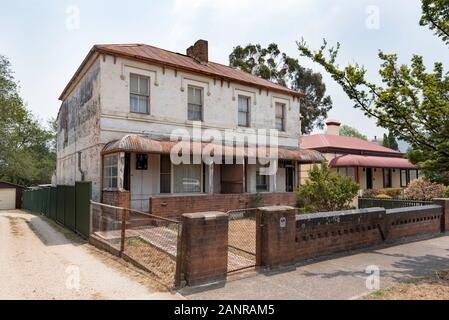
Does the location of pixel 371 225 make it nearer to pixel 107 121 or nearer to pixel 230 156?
pixel 230 156

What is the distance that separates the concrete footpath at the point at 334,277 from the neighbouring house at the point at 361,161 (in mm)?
15880

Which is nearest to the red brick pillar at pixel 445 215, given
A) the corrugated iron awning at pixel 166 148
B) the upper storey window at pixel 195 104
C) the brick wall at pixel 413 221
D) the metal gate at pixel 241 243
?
the brick wall at pixel 413 221

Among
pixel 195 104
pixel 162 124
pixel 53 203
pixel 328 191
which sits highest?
pixel 195 104

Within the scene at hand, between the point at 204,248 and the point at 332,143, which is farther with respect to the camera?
the point at 332,143

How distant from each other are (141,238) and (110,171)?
14.8 feet

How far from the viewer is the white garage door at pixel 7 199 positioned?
1430 inches

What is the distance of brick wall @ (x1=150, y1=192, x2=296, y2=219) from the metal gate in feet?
2.03

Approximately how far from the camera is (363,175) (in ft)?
92.6

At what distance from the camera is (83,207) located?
11977mm

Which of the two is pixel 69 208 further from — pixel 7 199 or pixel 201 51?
pixel 7 199

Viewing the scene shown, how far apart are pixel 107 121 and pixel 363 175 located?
23118 mm

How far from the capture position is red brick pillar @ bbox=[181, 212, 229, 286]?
5863mm

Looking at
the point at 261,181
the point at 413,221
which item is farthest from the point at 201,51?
the point at 413,221
